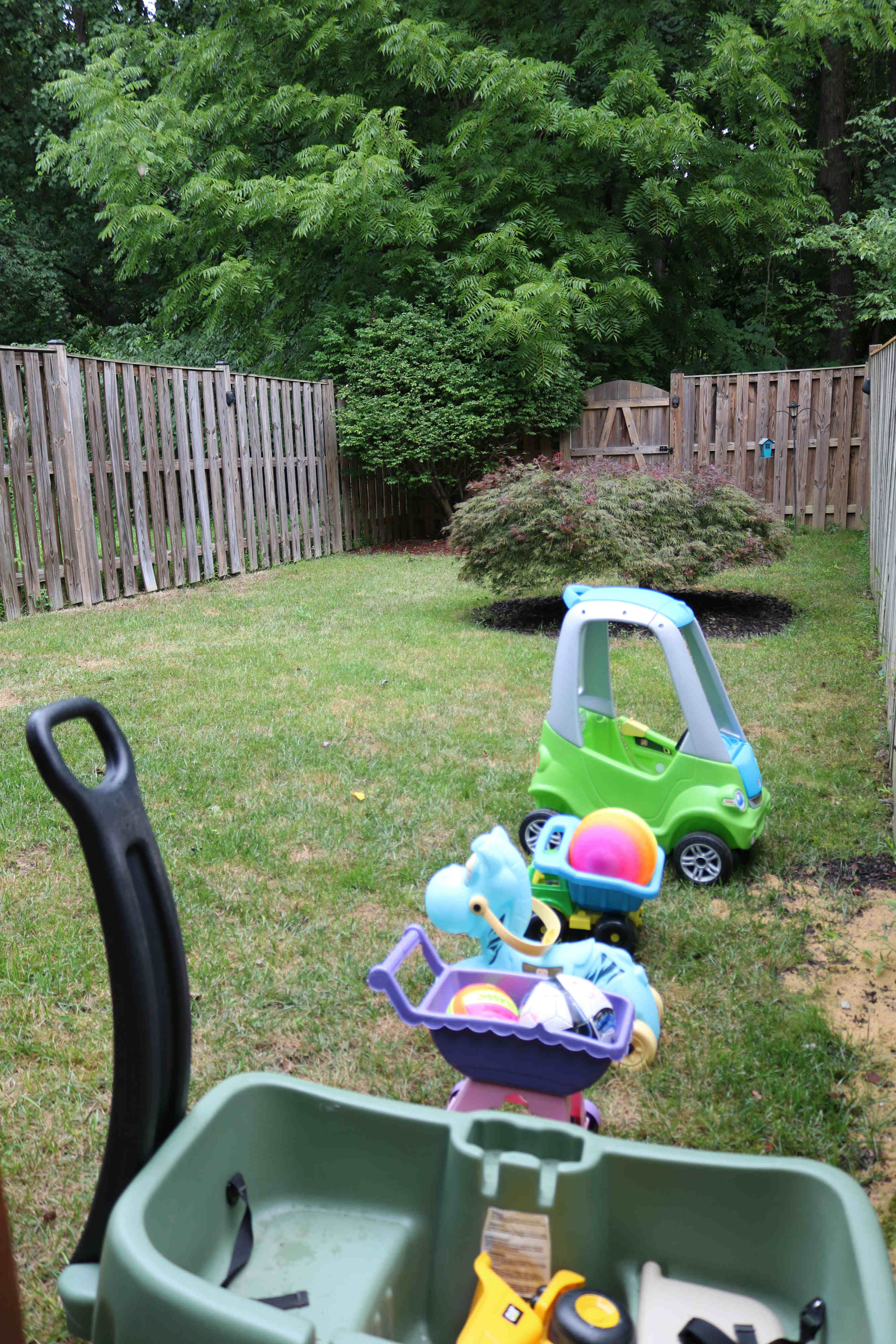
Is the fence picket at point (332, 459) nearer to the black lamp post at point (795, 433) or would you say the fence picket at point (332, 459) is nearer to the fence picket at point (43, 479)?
the fence picket at point (43, 479)

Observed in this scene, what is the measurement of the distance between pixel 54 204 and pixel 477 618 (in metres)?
19.0

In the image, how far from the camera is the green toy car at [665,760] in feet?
10.0

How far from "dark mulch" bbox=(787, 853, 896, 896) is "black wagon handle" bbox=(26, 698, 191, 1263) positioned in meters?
2.31

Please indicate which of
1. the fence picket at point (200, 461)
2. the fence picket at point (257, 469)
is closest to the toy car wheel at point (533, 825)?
the fence picket at point (200, 461)

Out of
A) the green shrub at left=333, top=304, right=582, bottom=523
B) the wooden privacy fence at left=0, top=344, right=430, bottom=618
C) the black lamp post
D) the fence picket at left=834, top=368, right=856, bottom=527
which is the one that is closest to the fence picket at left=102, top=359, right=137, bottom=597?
the wooden privacy fence at left=0, top=344, right=430, bottom=618

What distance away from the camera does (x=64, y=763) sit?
49.2 inches

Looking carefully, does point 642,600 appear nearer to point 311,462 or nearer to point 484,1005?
point 484,1005

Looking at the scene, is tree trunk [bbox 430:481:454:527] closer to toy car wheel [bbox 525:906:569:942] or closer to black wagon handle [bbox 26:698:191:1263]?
toy car wheel [bbox 525:906:569:942]

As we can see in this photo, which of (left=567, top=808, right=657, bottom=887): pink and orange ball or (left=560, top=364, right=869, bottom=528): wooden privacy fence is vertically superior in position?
(left=560, top=364, right=869, bottom=528): wooden privacy fence

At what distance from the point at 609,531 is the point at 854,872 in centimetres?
366

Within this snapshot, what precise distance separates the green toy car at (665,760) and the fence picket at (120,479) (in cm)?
633

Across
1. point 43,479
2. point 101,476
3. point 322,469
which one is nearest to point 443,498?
point 322,469

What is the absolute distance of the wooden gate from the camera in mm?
12914

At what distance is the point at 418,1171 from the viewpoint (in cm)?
153
